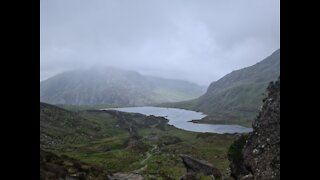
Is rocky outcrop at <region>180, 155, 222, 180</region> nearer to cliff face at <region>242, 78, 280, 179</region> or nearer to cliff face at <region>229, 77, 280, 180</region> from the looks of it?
cliff face at <region>229, 77, 280, 180</region>

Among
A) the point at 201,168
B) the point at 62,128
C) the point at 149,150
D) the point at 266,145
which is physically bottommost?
the point at 149,150

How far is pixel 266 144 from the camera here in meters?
18.2

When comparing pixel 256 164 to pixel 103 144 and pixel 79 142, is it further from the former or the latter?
pixel 79 142

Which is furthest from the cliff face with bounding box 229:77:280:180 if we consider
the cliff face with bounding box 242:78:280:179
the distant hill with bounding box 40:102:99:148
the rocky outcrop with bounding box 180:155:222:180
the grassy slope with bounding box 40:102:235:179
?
the distant hill with bounding box 40:102:99:148

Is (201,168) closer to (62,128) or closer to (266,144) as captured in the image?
(266,144)

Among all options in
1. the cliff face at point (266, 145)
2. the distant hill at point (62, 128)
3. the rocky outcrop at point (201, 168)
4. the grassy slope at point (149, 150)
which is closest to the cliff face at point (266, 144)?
the cliff face at point (266, 145)

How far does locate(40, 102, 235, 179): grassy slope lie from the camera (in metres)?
66.5

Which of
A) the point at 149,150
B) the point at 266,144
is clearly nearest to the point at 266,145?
the point at 266,144

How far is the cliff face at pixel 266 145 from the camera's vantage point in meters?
16.7

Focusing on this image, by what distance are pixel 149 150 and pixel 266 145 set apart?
267 feet
